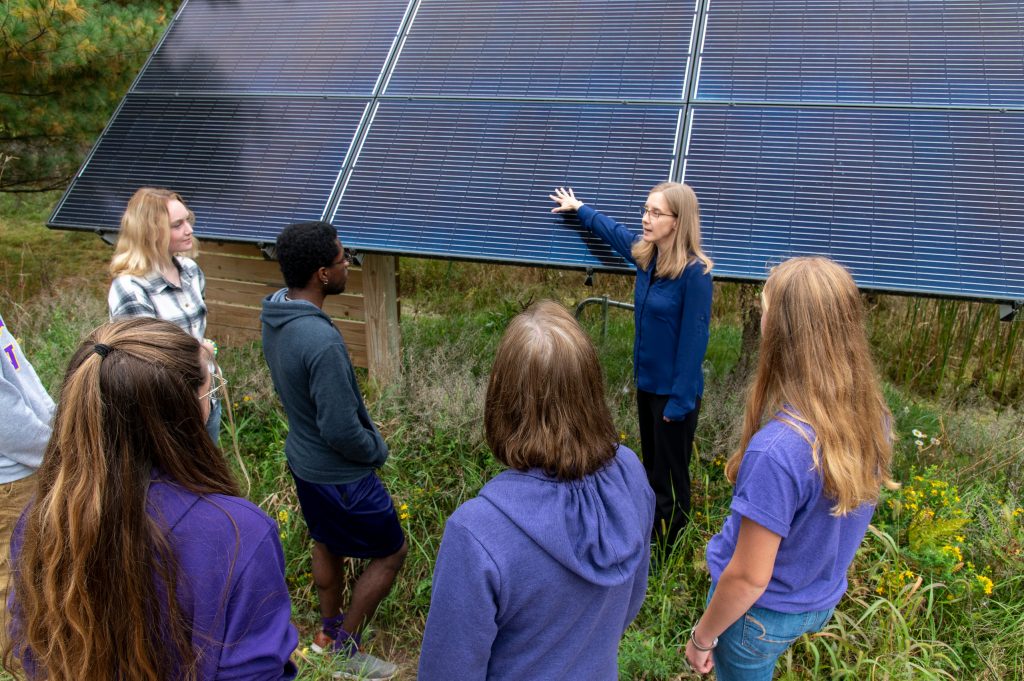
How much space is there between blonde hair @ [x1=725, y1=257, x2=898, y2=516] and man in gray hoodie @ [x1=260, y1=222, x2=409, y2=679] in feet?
5.45

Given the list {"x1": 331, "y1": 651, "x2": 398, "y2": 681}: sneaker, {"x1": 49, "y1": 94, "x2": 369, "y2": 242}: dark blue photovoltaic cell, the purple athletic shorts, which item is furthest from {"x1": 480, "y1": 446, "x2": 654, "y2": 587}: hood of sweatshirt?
{"x1": 49, "y1": 94, "x2": 369, "y2": 242}: dark blue photovoltaic cell

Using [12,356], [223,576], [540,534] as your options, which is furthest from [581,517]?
[12,356]

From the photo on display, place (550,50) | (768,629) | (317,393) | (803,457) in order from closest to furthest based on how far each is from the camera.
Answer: (803,457) < (768,629) < (317,393) < (550,50)

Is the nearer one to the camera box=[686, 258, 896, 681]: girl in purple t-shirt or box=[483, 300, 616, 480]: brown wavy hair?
box=[483, 300, 616, 480]: brown wavy hair

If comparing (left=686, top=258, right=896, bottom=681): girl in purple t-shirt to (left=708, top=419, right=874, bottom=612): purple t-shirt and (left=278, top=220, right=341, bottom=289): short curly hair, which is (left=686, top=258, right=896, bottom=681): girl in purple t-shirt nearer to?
(left=708, top=419, right=874, bottom=612): purple t-shirt

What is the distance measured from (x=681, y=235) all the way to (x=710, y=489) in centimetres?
149

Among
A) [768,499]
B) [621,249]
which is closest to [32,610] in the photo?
[768,499]

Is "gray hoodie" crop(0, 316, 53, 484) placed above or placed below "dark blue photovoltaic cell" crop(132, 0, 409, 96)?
below

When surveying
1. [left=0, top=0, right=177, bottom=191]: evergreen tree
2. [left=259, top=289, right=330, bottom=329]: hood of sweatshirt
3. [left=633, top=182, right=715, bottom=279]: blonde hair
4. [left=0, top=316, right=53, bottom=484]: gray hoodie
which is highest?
[left=0, top=0, right=177, bottom=191]: evergreen tree

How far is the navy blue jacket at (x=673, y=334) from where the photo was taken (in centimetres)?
337

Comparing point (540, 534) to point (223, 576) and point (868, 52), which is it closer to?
point (223, 576)

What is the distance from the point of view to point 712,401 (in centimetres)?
454

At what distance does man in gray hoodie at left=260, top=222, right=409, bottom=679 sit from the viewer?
287cm

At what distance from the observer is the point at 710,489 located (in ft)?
13.1
